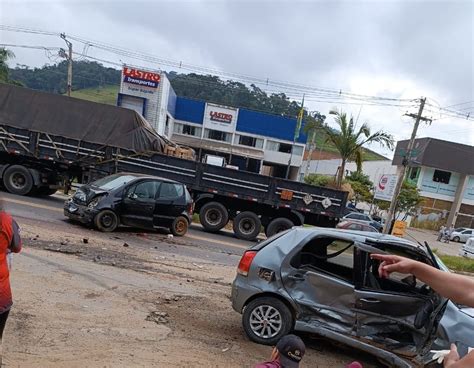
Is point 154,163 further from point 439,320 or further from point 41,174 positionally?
point 439,320

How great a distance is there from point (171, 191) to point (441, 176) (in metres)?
38.5

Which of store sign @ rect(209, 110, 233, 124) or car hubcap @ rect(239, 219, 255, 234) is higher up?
store sign @ rect(209, 110, 233, 124)

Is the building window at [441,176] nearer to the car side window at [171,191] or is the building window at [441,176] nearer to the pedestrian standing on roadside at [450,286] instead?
the car side window at [171,191]

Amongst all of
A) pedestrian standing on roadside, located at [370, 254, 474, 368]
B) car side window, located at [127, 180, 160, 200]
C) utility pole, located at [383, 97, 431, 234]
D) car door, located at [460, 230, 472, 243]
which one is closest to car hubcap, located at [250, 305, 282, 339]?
pedestrian standing on roadside, located at [370, 254, 474, 368]

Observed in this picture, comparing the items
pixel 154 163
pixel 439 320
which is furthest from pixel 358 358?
pixel 154 163

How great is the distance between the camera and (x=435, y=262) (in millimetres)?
5109

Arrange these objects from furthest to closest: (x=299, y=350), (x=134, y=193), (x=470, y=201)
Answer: (x=470, y=201)
(x=134, y=193)
(x=299, y=350)

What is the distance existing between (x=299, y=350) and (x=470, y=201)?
46.7 m

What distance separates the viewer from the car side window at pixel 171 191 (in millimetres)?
11984

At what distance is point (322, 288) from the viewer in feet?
16.6

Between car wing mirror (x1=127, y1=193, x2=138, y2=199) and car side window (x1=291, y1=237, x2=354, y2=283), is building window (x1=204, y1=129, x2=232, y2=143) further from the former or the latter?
A: car side window (x1=291, y1=237, x2=354, y2=283)

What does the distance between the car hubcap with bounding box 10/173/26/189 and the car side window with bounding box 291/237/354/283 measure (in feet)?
38.6

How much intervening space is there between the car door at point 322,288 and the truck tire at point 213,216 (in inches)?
386

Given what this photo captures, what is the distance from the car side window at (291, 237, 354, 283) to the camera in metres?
5.25
